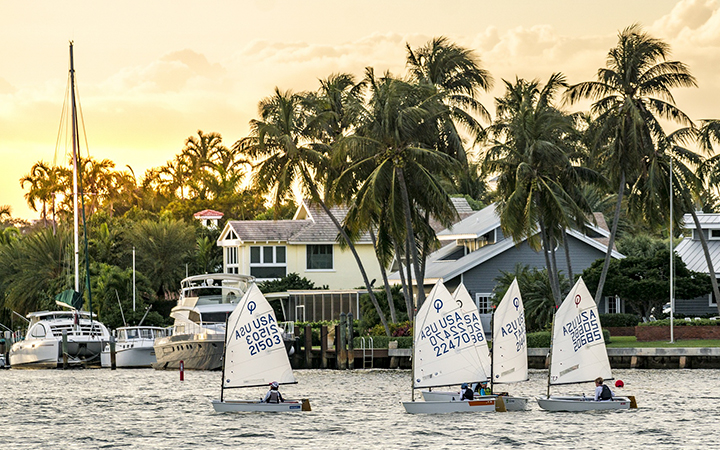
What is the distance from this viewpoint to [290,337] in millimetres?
55969

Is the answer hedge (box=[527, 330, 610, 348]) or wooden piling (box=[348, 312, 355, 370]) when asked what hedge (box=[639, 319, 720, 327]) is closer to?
hedge (box=[527, 330, 610, 348])

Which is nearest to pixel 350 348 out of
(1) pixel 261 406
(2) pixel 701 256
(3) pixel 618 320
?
(3) pixel 618 320

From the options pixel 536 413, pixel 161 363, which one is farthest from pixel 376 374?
pixel 536 413

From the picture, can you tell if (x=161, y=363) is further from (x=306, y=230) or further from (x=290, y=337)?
(x=306, y=230)

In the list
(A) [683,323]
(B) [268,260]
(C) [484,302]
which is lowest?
(A) [683,323]

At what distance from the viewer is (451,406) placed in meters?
32.9

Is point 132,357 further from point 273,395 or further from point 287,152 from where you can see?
point 273,395

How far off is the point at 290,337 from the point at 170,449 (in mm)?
27798

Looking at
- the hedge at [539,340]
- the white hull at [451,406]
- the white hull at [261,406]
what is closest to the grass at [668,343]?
the hedge at [539,340]

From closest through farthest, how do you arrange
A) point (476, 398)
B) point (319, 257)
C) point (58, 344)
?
point (476, 398), point (58, 344), point (319, 257)

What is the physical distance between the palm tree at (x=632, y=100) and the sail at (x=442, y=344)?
25.0 m

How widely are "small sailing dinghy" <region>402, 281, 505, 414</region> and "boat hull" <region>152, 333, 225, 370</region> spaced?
22967 millimetres

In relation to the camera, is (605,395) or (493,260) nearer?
(605,395)

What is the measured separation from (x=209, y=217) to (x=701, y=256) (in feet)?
152
